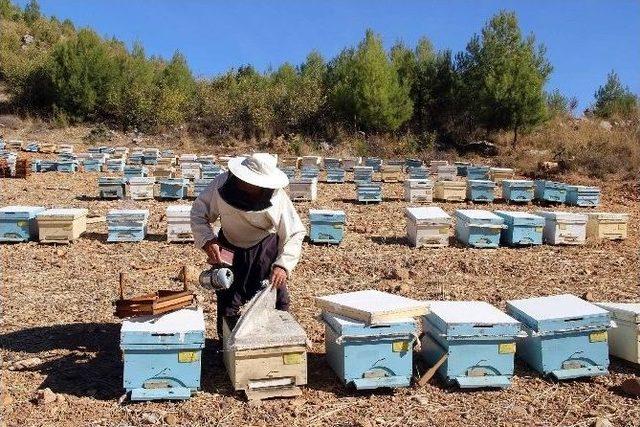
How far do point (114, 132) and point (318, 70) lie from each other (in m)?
11.8

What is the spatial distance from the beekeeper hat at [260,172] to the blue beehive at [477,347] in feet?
4.78

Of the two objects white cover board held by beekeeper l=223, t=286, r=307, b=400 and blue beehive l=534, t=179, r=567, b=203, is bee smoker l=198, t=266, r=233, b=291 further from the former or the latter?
blue beehive l=534, t=179, r=567, b=203

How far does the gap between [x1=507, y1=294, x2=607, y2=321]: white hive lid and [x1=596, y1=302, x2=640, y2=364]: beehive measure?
22 cm

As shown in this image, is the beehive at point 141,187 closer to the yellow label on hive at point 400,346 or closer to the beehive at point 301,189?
the beehive at point 301,189

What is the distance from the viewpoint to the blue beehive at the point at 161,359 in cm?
379

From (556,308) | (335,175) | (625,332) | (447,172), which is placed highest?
(447,172)

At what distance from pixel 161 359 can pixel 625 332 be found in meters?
3.37

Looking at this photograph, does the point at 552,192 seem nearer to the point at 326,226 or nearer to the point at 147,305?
the point at 326,226

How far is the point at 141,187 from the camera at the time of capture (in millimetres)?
12961

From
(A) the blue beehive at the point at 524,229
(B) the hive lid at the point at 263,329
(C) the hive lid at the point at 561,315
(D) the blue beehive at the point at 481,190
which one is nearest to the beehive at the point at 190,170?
(D) the blue beehive at the point at 481,190

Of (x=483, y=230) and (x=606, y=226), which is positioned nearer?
(x=483, y=230)

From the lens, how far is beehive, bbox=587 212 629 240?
31.3 ft

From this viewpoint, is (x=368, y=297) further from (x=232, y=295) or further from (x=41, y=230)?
(x=41, y=230)

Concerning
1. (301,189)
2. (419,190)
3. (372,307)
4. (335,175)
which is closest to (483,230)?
(419,190)
